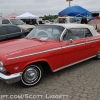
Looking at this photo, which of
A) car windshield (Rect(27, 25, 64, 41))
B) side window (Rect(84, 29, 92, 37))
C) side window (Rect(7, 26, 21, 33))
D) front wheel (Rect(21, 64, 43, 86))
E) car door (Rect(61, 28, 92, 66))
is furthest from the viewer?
side window (Rect(7, 26, 21, 33))

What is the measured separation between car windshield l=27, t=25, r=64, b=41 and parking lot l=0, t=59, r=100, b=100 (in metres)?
1.15

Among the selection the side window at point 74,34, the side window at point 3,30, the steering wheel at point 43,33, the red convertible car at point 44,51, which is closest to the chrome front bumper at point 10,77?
the red convertible car at point 44,51

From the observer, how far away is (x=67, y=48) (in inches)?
175

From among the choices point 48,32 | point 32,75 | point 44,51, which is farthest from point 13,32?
point 32,75

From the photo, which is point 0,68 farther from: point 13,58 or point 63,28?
point 63,28

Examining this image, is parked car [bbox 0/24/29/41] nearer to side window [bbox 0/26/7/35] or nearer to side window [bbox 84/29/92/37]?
side window [bbox 0/26/7/35]

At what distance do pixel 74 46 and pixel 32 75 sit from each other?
63.8 inches

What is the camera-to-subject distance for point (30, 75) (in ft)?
12.5

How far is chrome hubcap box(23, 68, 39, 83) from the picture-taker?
3.79m

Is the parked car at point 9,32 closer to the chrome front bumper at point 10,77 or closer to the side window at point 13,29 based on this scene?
the side window at point 13,29

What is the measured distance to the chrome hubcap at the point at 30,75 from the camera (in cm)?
379

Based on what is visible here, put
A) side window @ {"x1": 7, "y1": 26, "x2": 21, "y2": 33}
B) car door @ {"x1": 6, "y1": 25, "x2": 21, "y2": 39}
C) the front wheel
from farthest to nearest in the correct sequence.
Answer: side window @ {"x1": 7, "y1": 26, "x2": 21, "y2": 33} → car door @ {"x1": 6, "y1": 25, "x2": 21, "y2": 39} → the front wheel

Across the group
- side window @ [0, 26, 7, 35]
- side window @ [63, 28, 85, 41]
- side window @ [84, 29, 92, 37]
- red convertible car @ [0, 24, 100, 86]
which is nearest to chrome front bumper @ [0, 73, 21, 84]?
red convertible car @ [0, 24, 100, 86]

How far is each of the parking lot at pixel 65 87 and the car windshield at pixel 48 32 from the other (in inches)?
45.1
